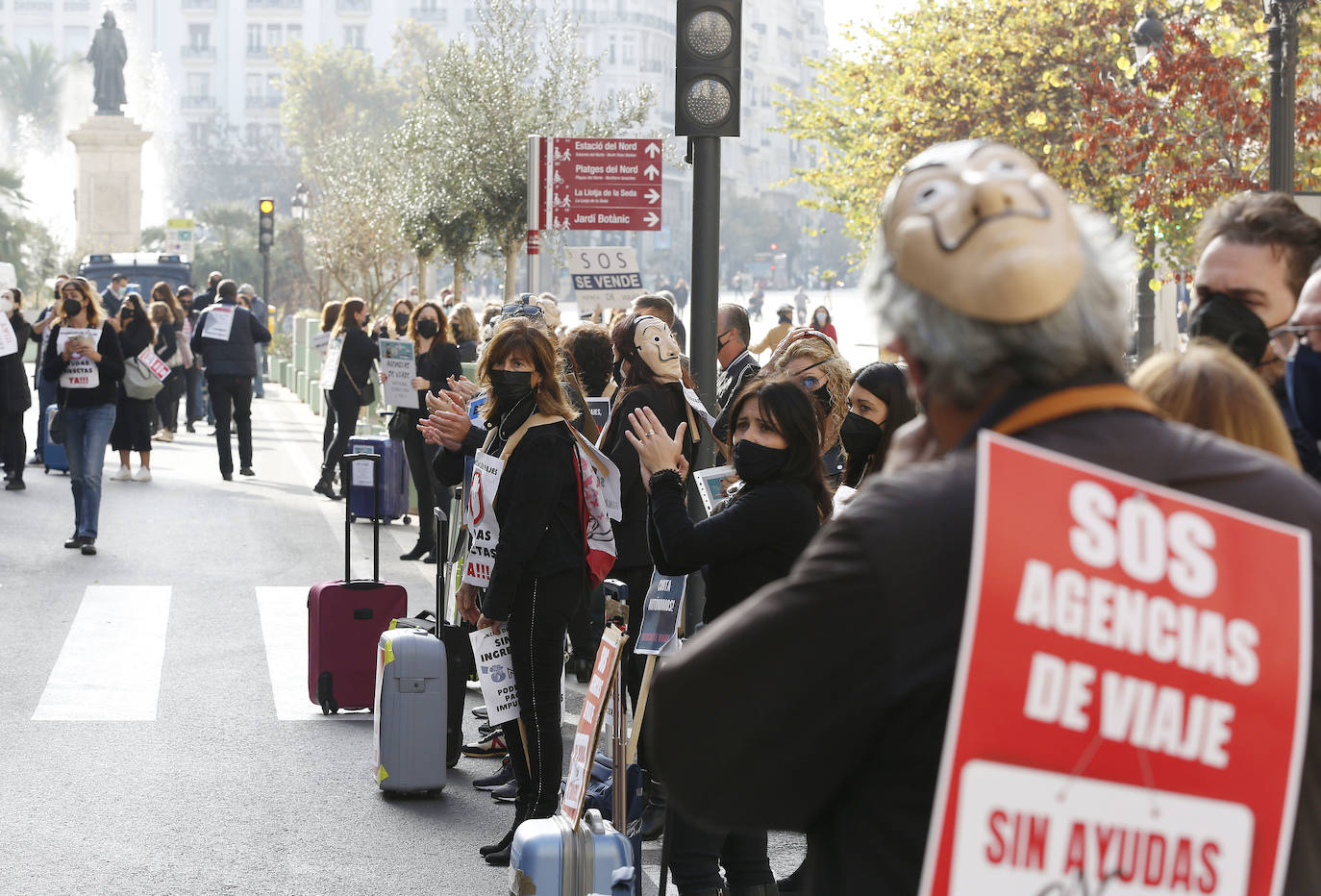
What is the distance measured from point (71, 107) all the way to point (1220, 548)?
9879 cm

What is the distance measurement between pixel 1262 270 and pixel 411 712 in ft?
14.0

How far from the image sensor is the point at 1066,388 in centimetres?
184

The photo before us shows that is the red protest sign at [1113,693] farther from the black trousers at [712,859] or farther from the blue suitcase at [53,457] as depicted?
the blue suitcase at [53,457]

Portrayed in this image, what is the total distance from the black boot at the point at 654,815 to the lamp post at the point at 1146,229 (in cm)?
1236

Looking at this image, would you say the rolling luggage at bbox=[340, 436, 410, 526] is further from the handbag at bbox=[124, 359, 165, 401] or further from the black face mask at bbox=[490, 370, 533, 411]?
the black face mask at bbox=[490, 370, 533, 411]

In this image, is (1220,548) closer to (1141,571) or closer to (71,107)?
(1141,571)

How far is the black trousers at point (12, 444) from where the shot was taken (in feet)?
53.9

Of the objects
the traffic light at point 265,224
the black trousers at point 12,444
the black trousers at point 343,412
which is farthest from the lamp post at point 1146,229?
the traffic light at point 265,224

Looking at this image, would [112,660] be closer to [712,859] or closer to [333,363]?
[712,859]

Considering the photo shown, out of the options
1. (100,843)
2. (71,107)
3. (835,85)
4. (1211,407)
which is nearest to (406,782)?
(100,843)

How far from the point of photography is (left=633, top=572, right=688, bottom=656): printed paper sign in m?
5.41

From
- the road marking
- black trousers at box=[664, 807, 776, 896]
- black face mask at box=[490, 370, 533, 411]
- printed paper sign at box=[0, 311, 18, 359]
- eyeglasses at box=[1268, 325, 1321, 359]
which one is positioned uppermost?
eyeglasses at box=[1268, 325, 1321, 359]

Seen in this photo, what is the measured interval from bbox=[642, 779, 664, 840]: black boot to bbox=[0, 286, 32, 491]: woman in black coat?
10.4 metres

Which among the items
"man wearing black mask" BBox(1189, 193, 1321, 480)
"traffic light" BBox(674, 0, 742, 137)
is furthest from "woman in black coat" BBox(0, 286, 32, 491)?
"man wearing black mask" BBox(1189, 193, 1321, 480)
